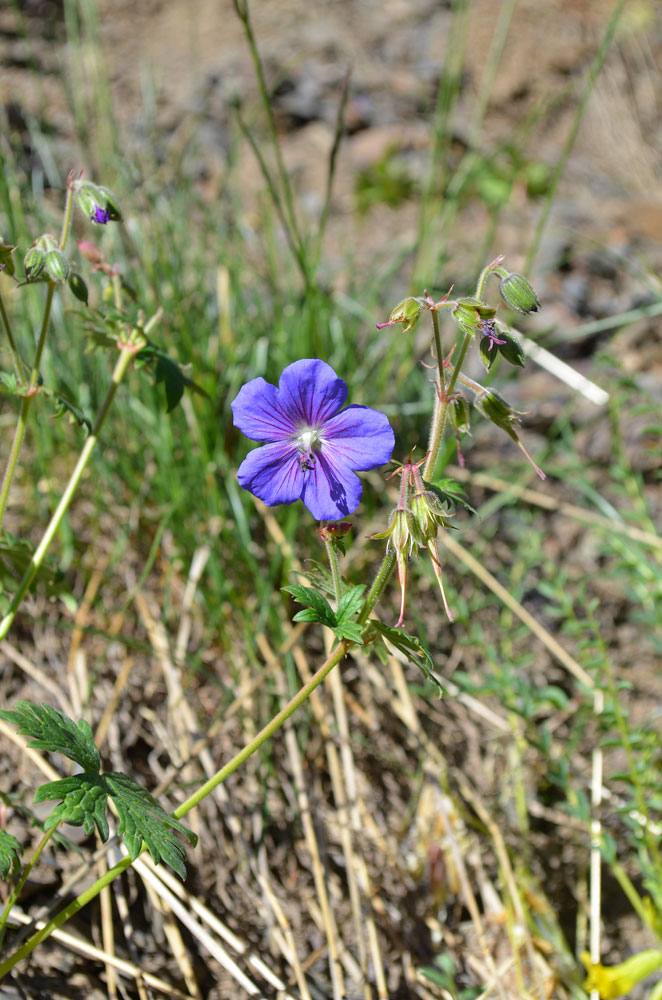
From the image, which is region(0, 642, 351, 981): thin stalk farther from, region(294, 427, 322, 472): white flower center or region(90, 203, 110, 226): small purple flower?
region(90, 203, 110, 226): small purple flower

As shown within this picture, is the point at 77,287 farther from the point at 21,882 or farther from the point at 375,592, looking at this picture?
the point at 21,882

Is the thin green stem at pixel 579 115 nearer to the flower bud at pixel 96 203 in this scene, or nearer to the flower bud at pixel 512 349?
the flower bud at pixel 512 349

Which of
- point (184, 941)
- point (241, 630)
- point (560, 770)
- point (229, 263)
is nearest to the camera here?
point (184, 941)

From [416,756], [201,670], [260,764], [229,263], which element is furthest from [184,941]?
[229,263]

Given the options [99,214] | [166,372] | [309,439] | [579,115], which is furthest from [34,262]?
[579,115]

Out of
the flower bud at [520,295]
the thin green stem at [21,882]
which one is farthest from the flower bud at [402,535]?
the thin green stem at [21,882]

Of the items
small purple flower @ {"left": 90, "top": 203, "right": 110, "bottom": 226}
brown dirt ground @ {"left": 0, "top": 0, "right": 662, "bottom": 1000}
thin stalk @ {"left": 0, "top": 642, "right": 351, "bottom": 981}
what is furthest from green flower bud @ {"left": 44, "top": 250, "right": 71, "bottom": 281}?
brown dirt ground @ {"left": 0, "top": 0, "right": 662, "bottom": 1000}

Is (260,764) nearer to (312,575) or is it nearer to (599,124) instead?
(312,575)
